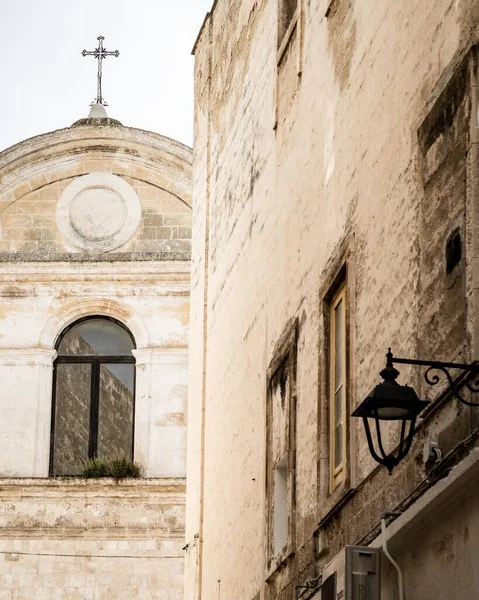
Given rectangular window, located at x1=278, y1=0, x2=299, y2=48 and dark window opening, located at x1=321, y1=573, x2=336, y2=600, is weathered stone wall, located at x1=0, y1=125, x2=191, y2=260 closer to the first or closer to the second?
rectangular window, located at x1=278, y1=0, x2=299, y2=48

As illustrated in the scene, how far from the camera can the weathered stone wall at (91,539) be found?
78.5 ft

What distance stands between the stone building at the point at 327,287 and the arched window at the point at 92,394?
608cm

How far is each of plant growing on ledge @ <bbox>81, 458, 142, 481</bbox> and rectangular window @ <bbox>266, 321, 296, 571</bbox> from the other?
10.2 m

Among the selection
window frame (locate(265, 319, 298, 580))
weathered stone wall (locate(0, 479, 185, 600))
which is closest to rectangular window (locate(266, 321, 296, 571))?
window frame (locate(265, 319, 298, 580))

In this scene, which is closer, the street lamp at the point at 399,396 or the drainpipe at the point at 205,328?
the street lamp at the point at 399,396

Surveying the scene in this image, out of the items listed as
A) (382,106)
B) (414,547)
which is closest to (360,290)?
(382,106)

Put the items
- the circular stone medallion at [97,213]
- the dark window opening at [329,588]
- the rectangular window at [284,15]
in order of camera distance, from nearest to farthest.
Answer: the dark window opening at [329,588] < the rectangular window at [284,15] < the circular stone medallion at [97,213]

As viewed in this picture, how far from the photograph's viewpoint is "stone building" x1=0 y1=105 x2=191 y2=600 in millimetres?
24141

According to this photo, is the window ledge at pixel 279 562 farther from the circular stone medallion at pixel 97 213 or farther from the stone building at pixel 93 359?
the circular stone medallion at pixel 97 213

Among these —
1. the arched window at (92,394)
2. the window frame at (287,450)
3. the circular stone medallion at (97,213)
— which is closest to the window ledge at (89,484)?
the arched window at (92,394)

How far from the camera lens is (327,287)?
491 inches

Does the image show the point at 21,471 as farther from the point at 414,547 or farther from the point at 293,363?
the point at 414,547

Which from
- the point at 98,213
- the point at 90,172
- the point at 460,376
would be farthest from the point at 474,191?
the point at 90,172

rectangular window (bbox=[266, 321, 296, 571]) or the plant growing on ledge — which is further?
the plant growing on ledge
